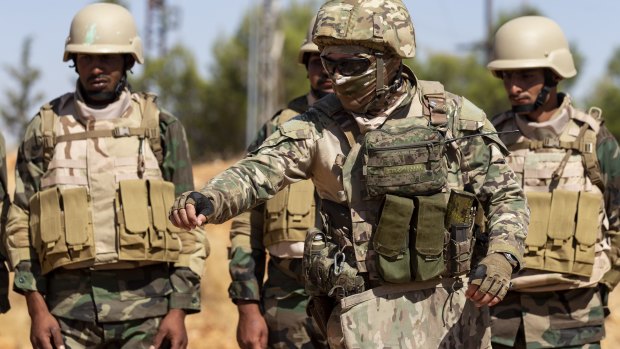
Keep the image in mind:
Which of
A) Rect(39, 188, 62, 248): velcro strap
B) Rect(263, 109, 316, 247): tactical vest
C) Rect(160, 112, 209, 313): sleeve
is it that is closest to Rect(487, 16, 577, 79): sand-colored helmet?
Rect(263, 109, 316, 247): tactical vest

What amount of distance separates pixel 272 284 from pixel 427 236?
2250 millimetres

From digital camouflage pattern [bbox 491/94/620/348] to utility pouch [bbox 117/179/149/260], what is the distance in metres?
2.13

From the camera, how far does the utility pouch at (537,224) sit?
24.2ft

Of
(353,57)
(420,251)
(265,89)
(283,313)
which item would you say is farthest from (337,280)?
(265,89)

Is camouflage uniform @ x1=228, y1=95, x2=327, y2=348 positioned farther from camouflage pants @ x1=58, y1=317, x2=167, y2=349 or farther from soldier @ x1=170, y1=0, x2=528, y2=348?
soldier @ x1=170, y1=0, x2=528, y2=348

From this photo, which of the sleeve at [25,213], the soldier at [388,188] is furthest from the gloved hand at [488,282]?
Answer: the sleeve at [25,213]

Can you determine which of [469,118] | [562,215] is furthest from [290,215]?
[469,118]

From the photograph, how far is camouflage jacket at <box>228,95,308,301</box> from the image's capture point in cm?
738

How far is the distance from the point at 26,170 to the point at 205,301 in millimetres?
8544

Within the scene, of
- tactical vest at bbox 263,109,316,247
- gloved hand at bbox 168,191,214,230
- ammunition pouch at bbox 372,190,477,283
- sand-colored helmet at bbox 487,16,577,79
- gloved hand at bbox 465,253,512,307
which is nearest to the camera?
gloved hand at bbox 168,191,214,230

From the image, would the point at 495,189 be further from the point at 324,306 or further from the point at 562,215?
the point at 562,215

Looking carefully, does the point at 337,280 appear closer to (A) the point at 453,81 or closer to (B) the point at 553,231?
(B) the point at 553,231

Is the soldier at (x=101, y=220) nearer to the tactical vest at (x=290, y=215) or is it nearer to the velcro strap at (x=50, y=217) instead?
the velcro strap at (x=50, y=217)

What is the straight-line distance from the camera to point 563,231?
7.42 meters
